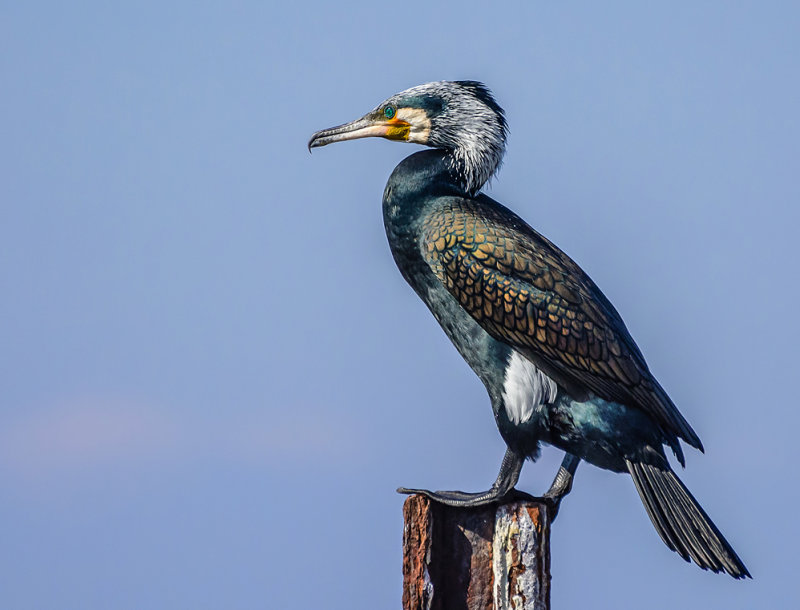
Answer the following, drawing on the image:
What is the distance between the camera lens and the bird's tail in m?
6.46

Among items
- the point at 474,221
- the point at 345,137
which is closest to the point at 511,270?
the point at 474,221

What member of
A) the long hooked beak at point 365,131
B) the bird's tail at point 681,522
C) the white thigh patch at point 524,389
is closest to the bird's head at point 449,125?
the long hooked beak at point 365,131

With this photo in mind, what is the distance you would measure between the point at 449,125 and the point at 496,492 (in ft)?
7.32

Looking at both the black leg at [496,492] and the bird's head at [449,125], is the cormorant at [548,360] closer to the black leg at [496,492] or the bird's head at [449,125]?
the black leg at [496,492]

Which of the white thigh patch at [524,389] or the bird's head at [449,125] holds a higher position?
the bird's head at [449,125]

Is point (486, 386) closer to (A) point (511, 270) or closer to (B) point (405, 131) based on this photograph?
(A) point (511, 270)

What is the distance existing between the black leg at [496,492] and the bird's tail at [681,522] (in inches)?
25.0

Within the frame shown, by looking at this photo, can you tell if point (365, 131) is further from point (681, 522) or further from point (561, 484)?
point (681, 522)

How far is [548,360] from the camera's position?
22.2 ft

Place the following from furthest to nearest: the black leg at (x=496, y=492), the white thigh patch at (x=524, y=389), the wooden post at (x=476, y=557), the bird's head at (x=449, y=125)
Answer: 1. the bird's head at (x=449, y=125)
2. the white thigh patch at (x=524, y=389)
3. the black leg at (x=496, y=492)
4. the wooden post at (x=476, y=557)

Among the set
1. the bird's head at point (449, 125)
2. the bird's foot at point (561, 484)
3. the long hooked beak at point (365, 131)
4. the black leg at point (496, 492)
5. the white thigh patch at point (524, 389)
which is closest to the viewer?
the black leg at point (496, 492)

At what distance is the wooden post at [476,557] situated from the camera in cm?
607

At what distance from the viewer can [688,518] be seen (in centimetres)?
654

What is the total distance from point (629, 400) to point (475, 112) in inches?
77.5
